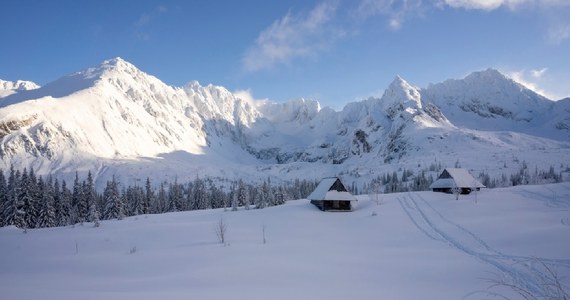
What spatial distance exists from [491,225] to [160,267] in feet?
93.5

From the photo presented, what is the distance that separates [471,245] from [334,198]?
82.3 ft

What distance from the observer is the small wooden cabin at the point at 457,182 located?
57281 mm

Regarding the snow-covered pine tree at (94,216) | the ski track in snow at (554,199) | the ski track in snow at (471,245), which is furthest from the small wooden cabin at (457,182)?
the snow-covered pine tree at (94,216)

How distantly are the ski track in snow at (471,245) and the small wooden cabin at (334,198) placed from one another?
7521mm

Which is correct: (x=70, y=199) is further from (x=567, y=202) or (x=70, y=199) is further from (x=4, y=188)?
(x=567, y=202)

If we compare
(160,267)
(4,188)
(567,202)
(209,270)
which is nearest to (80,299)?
(209,270)

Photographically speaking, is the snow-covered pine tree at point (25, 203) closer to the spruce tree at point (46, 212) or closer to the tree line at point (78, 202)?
the tree line at point (78, 202)

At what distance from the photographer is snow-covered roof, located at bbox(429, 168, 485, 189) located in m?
57.3

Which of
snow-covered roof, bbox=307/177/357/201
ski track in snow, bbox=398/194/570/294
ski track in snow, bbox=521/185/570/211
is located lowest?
ski track in snow, bbox=398/194/570/294

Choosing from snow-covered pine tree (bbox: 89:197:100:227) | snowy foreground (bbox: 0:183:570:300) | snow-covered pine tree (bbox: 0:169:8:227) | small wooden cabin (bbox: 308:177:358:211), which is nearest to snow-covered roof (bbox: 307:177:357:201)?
small wooden cabin (bbox: 308:177:358:211)

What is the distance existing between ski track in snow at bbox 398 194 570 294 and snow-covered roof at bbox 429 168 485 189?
8.52 m

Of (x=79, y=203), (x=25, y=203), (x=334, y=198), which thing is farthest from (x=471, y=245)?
(x=79, y=203)

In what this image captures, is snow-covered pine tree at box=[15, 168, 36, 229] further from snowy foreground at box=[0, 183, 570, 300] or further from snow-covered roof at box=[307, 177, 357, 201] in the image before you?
snow-covered roof at box=[307, 177, 357, 201]

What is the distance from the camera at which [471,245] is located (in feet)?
85.7
